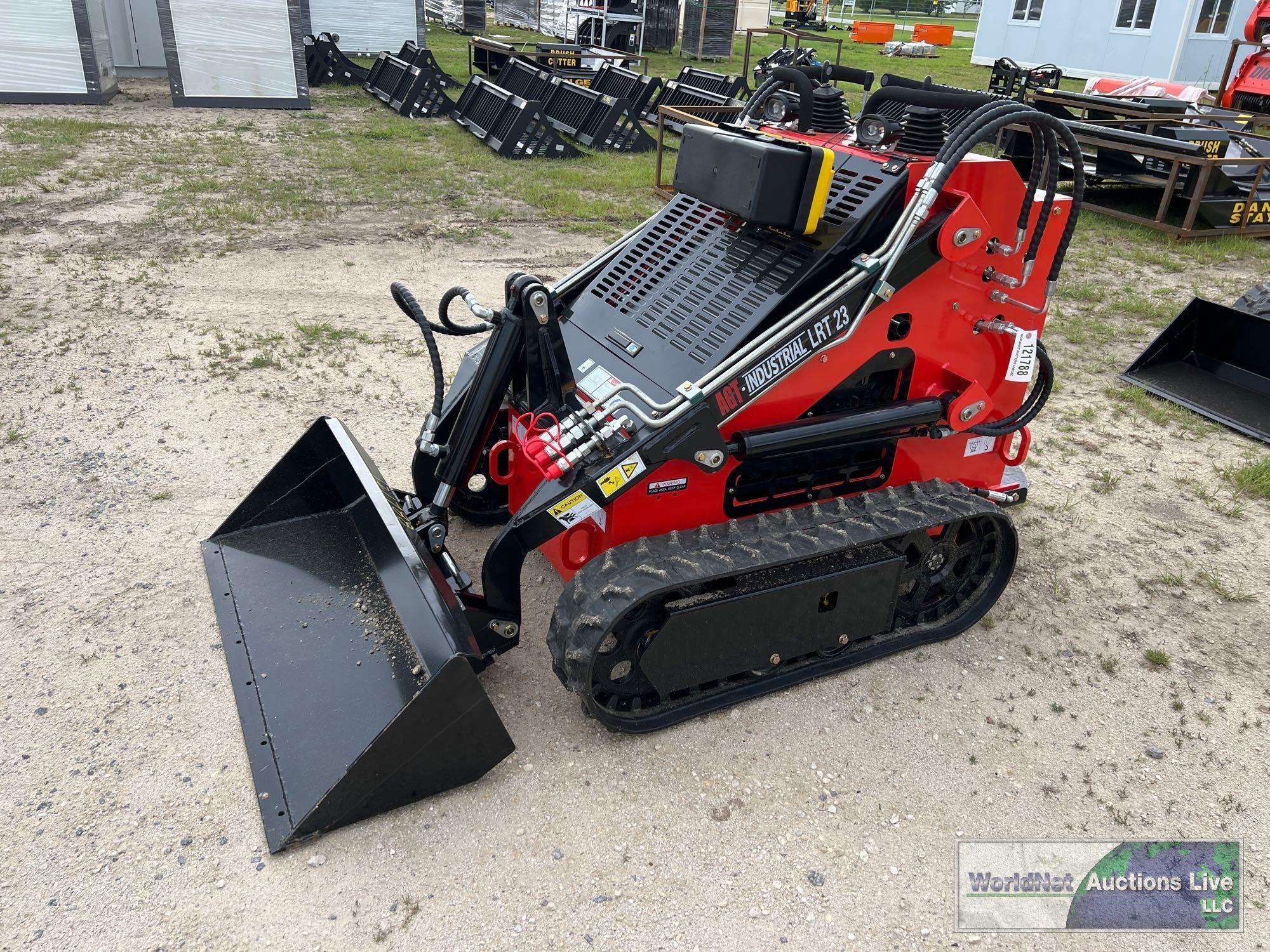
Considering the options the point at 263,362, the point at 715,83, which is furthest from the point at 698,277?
the point at 715,83

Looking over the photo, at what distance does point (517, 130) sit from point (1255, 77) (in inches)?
541

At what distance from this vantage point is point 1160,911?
2.91 meters

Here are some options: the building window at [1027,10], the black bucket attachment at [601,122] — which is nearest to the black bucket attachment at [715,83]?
the black bucket attachment at [601,122]

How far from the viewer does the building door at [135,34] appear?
1781 cm

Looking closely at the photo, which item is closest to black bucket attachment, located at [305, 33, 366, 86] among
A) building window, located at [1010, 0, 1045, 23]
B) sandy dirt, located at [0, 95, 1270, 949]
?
sandy dirt, located at [0, 95, 1270, 949]

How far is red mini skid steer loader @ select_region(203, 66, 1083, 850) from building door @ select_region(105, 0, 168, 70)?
18.2 m

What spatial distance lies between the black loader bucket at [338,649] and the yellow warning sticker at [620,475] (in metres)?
0.69

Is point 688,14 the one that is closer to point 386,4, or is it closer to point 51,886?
point 386,4

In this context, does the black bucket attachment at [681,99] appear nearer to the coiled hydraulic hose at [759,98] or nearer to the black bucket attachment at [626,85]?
the black bucket attachment at [626,85]

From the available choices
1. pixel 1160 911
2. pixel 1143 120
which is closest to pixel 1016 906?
pixel 1160 911

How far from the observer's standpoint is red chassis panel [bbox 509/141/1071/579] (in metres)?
3.44

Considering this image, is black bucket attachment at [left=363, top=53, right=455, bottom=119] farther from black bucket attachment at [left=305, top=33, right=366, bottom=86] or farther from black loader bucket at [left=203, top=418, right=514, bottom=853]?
black loader bucket at [left=203, top=418, right=514, bottom=853]

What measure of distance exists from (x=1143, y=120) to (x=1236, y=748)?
9685 mm

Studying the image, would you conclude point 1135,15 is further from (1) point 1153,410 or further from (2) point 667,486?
(2) point 667,486
